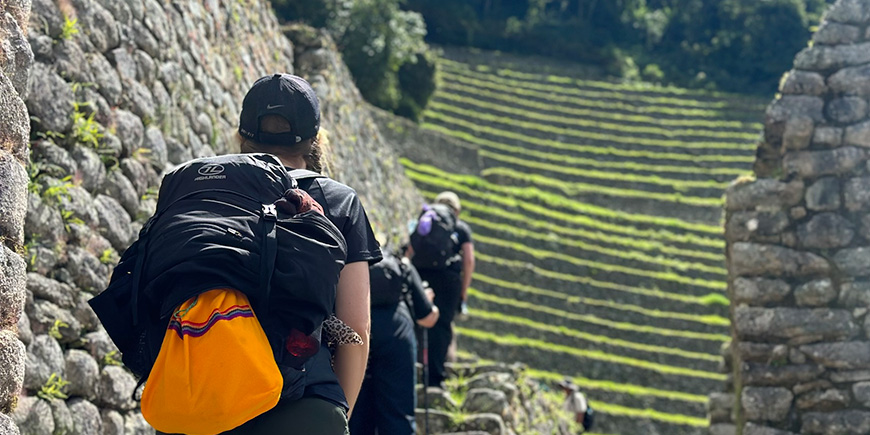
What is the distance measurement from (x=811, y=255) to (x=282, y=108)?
479 cm

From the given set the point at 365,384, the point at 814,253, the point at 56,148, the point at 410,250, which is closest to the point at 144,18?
the point at 56,148

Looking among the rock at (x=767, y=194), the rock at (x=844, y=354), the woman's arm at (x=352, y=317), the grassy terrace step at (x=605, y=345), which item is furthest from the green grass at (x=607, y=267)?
the woman's arm at (x=352, y=317)

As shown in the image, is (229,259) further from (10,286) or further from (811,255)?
(811,255)

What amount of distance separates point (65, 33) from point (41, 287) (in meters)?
1.38

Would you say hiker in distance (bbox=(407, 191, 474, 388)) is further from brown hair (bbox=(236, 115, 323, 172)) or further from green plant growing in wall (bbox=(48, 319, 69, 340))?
brown hair (bbox=(236, 115, 323, 172))

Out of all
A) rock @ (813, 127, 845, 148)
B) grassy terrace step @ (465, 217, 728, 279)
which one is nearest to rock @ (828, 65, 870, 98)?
rock @ (813, 127, 845, 148)

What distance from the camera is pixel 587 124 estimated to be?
3228 cm

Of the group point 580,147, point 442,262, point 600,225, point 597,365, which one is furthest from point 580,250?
point 442,262

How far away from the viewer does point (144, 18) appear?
638 cm

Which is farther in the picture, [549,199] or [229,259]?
[549,199]

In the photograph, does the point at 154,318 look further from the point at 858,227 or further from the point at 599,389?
the point at 599,389

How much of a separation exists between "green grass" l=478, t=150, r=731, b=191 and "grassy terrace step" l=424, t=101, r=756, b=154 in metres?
2.15

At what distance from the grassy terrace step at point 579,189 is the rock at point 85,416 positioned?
2202cm

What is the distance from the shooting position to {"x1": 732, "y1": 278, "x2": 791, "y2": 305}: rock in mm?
6684
